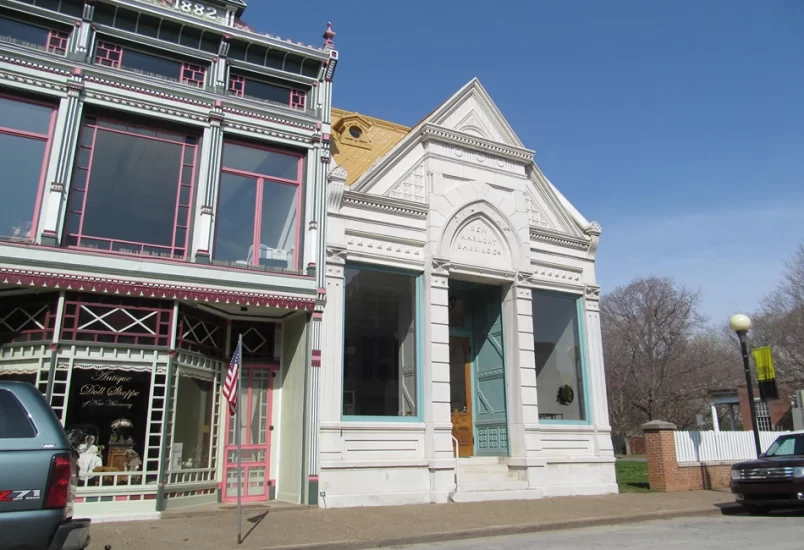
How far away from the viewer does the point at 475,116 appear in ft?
56.2

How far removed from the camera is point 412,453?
45.8 ft

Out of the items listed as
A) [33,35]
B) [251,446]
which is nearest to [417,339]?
[251,446]

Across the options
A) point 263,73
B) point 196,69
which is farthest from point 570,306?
point 196,69

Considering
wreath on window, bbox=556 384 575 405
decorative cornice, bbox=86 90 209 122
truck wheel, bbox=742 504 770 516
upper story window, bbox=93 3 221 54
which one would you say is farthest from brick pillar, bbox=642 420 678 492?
upper story window, bbox=93 3 221 54

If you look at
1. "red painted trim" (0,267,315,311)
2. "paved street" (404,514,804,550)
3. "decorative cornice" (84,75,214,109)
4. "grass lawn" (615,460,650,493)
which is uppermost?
"decorative cornice" (84,75,214,109)

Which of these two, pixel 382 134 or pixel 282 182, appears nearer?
pixel 282 182

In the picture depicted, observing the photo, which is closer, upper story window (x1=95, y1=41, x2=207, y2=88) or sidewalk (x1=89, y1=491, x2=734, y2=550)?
sidewalk (x1=89, y1=491, x2=734, y2=550)

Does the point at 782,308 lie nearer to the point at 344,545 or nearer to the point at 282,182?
the point at 282,182

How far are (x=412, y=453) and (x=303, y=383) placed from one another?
9.54 feet

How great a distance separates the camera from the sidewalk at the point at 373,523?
30.2 feet

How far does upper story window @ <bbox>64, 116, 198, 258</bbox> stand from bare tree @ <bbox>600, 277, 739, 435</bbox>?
1386 inches

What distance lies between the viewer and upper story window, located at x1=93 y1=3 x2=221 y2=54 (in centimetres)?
1309

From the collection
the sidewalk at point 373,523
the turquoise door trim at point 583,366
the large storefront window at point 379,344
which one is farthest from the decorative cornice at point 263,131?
the sidewalk at point 373,523

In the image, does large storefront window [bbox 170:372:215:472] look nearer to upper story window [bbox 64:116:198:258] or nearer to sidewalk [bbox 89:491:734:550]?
sidewalk [bbox 89:491:734:550]
